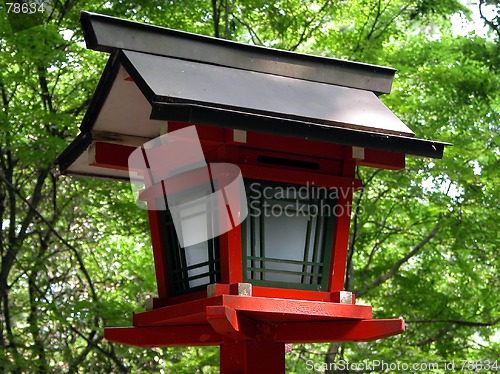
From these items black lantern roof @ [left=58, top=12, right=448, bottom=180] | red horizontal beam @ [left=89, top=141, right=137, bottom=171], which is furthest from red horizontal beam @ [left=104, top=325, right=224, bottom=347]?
black lantern roof @ [left=58, top=12, right=448, bottom=180]

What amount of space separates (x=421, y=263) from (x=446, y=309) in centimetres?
95

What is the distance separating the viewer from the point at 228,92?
297 centimetres

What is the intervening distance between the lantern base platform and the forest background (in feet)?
11.0

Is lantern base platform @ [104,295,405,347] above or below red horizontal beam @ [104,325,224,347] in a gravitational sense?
above

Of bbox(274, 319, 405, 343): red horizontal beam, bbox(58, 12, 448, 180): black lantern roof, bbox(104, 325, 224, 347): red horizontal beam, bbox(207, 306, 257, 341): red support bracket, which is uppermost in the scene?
bbox(58, 12, 448, 180): black lantern roof

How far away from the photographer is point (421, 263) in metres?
9.07

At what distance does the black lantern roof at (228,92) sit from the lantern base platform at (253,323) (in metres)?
0.73

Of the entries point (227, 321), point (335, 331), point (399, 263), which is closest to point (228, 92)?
point (227, 321)

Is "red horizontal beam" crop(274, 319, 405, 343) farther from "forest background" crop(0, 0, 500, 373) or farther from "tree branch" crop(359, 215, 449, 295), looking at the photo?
"tree branch" crop(359, 215, 449, 295)

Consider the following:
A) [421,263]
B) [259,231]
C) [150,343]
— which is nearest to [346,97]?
[259,231]

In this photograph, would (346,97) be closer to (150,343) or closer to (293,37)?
(150,343)

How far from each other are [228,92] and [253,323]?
106cm

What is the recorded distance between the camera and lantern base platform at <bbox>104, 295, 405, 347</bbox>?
2.90 meters

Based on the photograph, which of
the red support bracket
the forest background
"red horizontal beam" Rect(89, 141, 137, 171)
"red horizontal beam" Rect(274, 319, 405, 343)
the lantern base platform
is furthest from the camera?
the forest background
